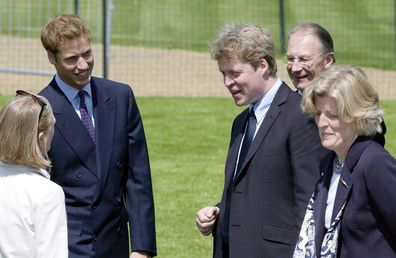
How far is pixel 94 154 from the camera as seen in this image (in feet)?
20.4

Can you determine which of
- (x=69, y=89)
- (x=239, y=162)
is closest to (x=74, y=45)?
(x=69, y=89)

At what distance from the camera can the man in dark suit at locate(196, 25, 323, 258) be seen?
5.52m

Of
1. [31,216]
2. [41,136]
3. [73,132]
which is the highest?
[41,136]

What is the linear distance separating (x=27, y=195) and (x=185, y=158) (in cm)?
834

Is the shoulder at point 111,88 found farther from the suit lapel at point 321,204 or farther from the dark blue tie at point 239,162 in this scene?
the suit lapel at point 321,204

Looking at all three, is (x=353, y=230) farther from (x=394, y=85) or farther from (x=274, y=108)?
(x=394, y=85)

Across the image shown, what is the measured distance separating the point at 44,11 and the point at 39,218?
14857 mm

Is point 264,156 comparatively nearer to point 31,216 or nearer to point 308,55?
point 308,55

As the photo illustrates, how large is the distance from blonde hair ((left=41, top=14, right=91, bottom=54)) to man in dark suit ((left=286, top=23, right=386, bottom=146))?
47.8 inches

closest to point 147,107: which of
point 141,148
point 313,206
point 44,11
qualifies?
point 44,11

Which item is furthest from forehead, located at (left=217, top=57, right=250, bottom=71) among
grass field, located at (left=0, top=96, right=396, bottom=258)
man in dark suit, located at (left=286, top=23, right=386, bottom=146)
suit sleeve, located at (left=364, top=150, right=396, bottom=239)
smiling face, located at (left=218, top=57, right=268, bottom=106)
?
grass field, located at (left=0, top=96, right=396, bottom=258)

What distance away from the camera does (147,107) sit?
1586cm

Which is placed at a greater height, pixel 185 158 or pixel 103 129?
pixel 103 129

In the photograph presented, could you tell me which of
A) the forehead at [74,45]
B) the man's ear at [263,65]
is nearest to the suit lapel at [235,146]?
the man's ear at [263,65]
